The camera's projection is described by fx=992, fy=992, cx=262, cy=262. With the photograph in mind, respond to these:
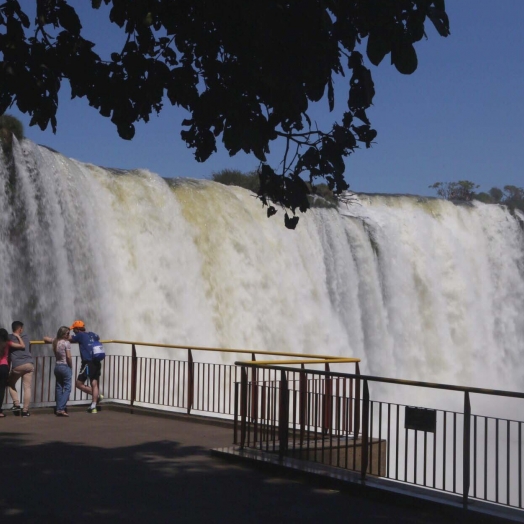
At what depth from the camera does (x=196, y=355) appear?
25.1 metres

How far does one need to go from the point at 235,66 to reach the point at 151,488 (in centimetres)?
430

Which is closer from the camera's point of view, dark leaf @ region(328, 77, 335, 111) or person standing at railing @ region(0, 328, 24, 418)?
dark leaf @ region(328, 77, 335, 111)

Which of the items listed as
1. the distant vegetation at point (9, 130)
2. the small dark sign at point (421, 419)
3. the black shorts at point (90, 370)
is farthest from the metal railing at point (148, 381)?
the distant vegetation at point (9, 130)

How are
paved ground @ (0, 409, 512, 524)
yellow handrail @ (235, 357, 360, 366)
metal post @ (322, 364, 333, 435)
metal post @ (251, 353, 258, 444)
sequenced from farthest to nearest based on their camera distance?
yellow handrail @ (235, 357, 360, 366) → metal post @ (251, 353, 258, 444) → metal post @ (322, 364, 333, 435) → paved ground @ (0, 409, 512, 524)

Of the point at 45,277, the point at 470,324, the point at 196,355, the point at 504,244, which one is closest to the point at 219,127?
the point at 45,277

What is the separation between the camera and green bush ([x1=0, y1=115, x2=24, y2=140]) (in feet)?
75.2

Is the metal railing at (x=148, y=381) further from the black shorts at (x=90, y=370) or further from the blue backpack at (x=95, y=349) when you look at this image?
the blue backpack at (x=95, y=349)

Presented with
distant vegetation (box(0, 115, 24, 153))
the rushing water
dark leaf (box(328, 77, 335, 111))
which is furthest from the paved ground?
distant vegetation (box(0, 115, 24, 153))

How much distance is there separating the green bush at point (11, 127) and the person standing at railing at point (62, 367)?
8.56 metres

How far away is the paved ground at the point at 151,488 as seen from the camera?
27.7ft

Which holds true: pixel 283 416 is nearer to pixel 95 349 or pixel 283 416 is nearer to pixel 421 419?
pixel 421 419

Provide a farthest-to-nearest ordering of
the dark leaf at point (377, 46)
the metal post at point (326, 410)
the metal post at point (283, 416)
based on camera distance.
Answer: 1. the metal post at point (326, 410)
2. the metal post at point (283, 416)
3. the dark leaf at point (377, 46)

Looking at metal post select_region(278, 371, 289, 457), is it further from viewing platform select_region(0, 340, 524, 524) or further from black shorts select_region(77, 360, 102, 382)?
black shorts select_region(77, 360, 102, 382)

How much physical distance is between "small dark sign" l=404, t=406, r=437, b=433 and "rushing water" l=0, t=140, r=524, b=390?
1464 cm
